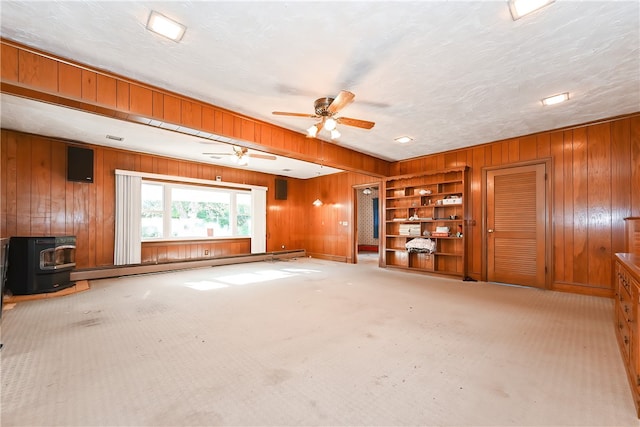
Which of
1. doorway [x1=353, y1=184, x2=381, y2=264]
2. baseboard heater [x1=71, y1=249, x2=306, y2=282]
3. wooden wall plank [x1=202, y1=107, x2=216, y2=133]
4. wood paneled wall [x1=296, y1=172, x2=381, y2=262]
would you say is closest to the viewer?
wooden wall plank [x1=202, y1=107, x2=216, y2=133]

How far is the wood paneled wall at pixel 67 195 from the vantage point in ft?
15.5

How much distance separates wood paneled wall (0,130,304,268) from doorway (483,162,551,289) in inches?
263

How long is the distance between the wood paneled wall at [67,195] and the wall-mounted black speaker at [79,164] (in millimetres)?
143

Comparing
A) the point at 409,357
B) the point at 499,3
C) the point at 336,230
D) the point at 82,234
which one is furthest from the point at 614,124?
the point at 82,234

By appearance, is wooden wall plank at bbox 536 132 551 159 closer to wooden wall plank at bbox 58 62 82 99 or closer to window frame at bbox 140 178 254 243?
wooden wall plank at bbox 58 62 82 99

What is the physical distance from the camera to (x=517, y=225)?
4.82 meters

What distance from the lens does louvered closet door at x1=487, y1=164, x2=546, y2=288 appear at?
4582mm

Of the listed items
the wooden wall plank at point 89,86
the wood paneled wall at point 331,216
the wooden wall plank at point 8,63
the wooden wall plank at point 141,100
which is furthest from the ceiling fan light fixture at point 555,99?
the wooden wall plank at point 8,63

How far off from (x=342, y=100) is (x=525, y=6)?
153 centimetres

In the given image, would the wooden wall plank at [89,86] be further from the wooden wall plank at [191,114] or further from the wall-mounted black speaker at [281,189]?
the wall-mounted black speaker at [281,189]

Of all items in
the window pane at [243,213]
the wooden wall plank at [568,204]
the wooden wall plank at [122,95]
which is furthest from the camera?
the window pane at [243,213]

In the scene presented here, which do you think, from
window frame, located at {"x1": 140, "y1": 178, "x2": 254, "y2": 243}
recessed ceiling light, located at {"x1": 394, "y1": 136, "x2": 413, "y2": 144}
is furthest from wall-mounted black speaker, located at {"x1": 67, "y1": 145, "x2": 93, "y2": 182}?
recessed ceiling light, located at {"x1": 394, "y1": 136, "x2": 413, "y2": 144}

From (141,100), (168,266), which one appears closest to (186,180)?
(168,266)

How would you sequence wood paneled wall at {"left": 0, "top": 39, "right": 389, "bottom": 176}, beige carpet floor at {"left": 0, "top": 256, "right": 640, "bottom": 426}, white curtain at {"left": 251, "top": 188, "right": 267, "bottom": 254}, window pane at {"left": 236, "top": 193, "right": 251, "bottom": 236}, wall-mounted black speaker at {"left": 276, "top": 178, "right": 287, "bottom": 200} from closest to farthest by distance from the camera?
beige carpet floor at {"left": 0, "top": 256, "right": 640, "bottom": 426} < wood paneled wall at {"left": 0, "top": 39, "right": 389, "bottom": 176} < window pane at {"left": 236, "top": 193, "right": 251, "bottom": 236} < white curtain at {"left": 251, "top": 188, "right": 267, "bottom": 254} < wall-mounted black speaker at {"left": 276, "top": 178, "right": 287, "bottom": 200}
